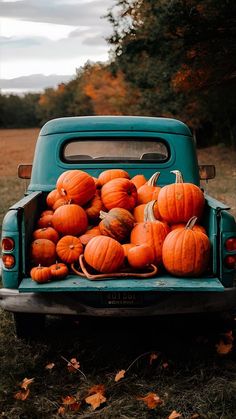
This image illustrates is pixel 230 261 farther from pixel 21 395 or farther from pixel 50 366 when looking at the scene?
pixel 21 395

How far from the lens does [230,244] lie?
4246 millimetres

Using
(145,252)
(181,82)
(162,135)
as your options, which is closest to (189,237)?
(145,252)

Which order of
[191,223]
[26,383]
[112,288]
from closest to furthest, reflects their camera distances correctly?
[112,288] < [26,383] < [191,223]

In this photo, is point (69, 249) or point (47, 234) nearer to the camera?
point (69, 249)

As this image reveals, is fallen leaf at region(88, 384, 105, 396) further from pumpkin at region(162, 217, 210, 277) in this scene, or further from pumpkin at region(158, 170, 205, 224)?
pumpkin at region(158, 170, 205, 224)

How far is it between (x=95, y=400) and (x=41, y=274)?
35.6 inches

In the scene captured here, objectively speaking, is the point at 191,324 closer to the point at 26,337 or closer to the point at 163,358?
the point at 163,358

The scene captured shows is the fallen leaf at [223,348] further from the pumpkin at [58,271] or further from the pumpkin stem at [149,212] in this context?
the pumpkin at [58,271]

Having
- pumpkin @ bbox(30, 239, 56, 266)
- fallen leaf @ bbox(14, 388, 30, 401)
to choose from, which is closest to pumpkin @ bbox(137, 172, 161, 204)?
pumpkin @ bbox(30, 239, 56, 266)

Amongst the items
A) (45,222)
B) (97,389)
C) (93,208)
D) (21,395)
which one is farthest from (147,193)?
(21,395)

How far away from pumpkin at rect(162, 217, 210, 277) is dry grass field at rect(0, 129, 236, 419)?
73 centimetres

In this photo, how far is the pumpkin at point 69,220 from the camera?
4.70 m

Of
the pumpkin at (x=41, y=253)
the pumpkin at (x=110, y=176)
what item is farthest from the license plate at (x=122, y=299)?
the pumpkin at (x=110, y=176)

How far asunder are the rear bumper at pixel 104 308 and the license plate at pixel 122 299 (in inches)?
1.1
